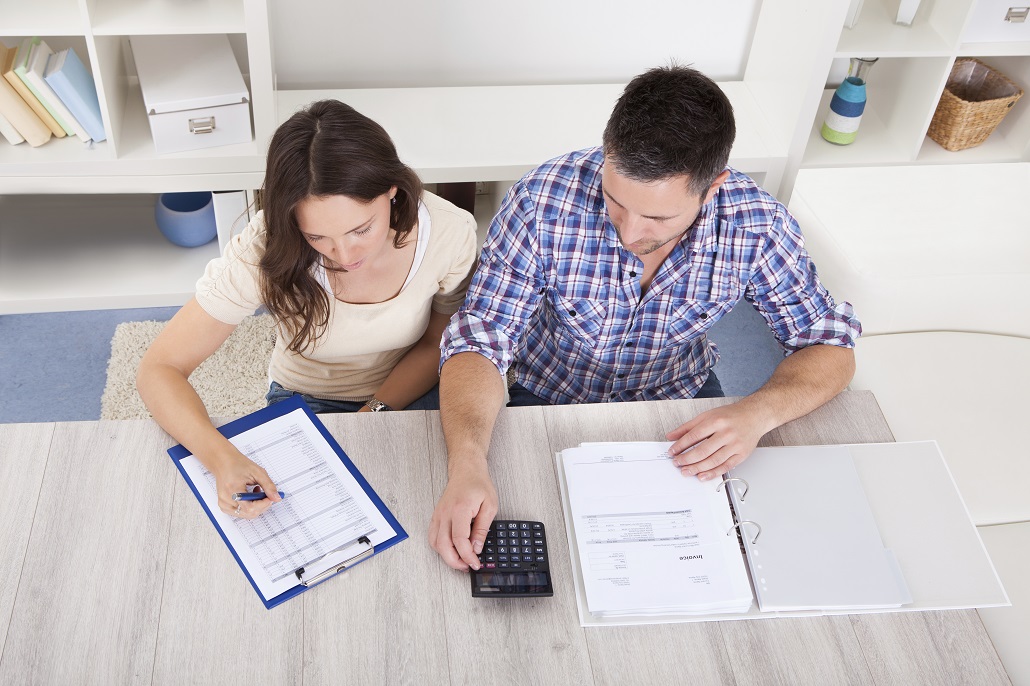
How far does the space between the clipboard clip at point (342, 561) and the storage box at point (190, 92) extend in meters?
1.34

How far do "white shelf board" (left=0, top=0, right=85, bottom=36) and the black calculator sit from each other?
59.2 inches

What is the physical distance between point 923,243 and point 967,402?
43 cm

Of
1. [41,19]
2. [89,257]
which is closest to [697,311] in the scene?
[41,19]

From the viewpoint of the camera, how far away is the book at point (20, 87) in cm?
208

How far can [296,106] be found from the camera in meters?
2.36

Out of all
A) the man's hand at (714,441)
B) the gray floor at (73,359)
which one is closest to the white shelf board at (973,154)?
the gray floor at (73,359)

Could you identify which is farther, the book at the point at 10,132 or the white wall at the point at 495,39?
the white wall at the point at 495,39

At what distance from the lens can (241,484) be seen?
1.22m

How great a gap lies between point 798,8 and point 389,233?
141 centimetres

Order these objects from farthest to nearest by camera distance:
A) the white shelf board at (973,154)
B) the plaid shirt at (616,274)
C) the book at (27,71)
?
1. the white shelf board at (973,154)
2. the book at (27,71)
3. the plaid shirt at (616,274)

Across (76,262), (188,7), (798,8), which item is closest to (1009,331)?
(798,8)

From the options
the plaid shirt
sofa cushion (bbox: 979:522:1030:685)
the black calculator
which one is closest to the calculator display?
the black calculator

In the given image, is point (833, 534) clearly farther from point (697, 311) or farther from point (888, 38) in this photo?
point (888, 38)

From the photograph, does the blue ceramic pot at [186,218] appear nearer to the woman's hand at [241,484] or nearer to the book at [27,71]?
the book at [27,71]
